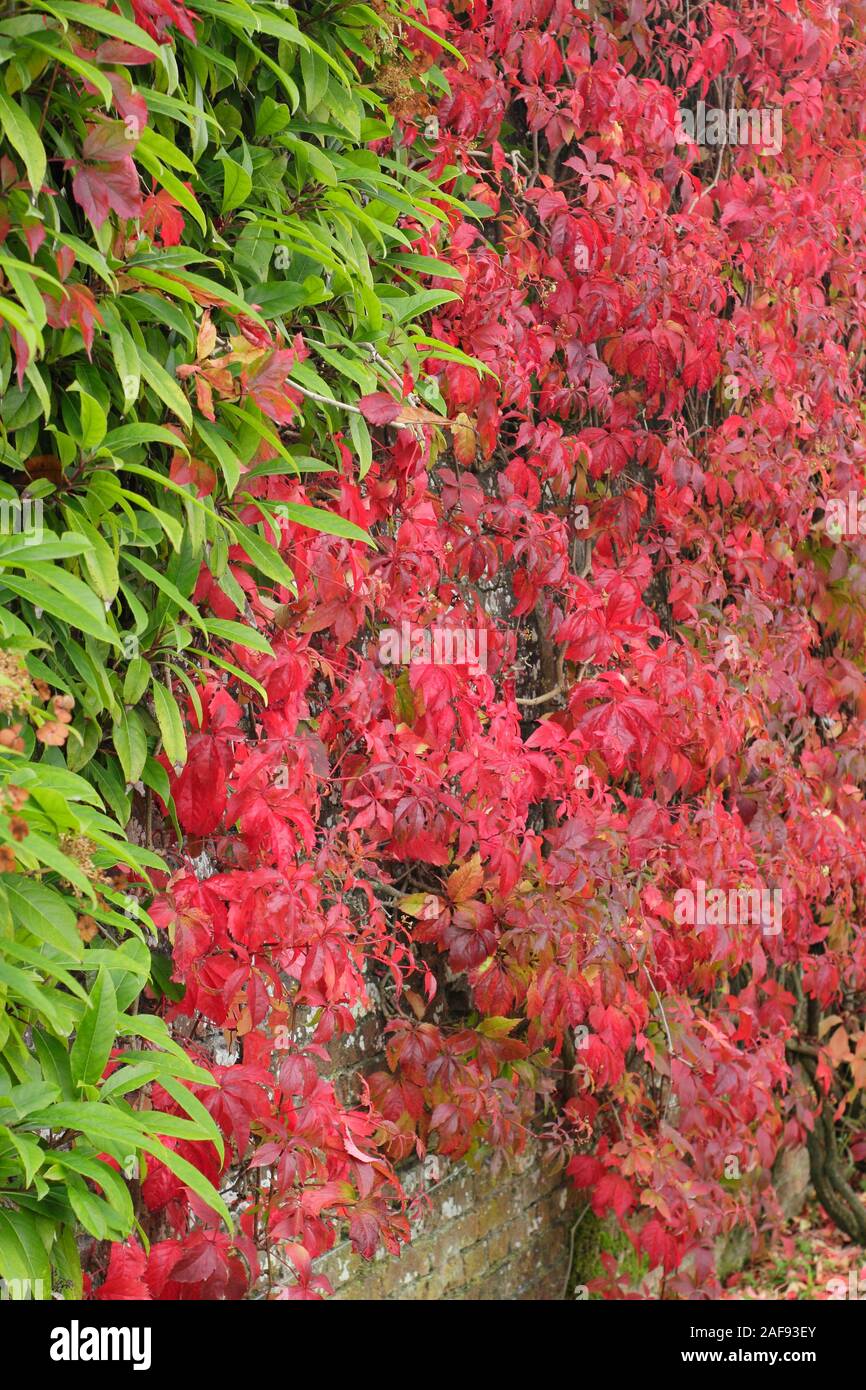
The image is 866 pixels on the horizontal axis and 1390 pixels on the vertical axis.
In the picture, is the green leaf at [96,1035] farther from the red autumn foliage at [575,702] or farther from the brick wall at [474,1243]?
the brick wall at [474,1243]

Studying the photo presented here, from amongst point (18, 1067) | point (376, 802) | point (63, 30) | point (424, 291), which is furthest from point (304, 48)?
point (18, 1067)

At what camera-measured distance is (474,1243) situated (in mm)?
2699

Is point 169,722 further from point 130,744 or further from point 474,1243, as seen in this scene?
point 474,1243

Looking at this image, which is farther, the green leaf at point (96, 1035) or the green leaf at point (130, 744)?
the green leaf at point (130, 744)

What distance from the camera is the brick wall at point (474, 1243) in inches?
95.6

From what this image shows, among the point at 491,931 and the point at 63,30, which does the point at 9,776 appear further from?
the point at 491,931

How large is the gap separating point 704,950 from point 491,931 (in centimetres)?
71

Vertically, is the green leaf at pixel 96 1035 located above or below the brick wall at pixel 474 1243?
above

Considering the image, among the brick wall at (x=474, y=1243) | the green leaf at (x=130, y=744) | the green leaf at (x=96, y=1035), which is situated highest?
the green leaf at (x=130, y=744)

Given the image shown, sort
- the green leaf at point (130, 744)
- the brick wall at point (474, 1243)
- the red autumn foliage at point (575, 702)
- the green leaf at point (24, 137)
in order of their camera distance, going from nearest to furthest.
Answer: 1. the green leaf at point (24, 137)
2. the green leaf at point (130, 744)
3. the red autumn foliage at point (575, 702)
4. the brick wall at point (474, 1243)

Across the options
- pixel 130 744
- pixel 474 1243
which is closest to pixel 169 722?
pixel 130 744

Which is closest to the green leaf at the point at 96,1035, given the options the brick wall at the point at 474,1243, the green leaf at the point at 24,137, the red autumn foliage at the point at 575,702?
the red autumn foliage at the point at 575,702

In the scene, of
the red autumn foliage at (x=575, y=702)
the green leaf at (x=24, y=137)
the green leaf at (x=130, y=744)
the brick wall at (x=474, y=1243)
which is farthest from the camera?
the brick wall at (x=474, y=1243)

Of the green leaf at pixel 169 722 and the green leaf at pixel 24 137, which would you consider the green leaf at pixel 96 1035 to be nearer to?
the green leaf at pixel 169 722
